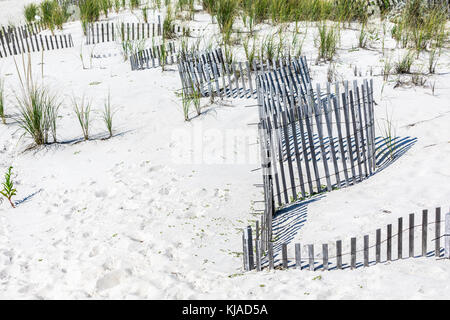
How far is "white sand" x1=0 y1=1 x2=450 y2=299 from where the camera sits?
2998 millimetres

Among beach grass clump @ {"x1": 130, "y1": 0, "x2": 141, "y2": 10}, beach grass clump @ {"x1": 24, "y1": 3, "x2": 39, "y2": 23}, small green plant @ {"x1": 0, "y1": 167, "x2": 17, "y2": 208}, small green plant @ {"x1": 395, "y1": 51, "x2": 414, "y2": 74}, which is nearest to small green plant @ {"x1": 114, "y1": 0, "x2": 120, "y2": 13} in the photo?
beach grass clump @ {"x1": 130, "y1": 0, "x2": 141, "y2": 10}

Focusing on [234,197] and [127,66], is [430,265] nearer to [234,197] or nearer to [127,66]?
[234,197]

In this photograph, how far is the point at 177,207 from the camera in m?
4.33

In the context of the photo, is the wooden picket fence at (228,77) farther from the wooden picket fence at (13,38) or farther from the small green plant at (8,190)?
the wooden picket fence at (13,38)

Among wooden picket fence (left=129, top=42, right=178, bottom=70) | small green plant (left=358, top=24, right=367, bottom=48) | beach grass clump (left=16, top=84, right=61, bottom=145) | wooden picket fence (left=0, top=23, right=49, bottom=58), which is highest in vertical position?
wooden picket fence (left=0, top=23, right=49, bottom=58)

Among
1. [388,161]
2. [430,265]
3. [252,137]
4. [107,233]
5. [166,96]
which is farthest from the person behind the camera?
[166,96]

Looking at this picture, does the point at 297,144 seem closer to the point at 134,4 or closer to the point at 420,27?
the point at 420,27

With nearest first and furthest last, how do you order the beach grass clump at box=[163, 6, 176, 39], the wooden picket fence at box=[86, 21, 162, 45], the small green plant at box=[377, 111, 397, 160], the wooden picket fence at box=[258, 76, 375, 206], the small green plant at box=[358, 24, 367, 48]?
the wooden picket fence at box=[258, 76, 375, 206], the small green plant at box=[377, 111, 397, 160], the small green plant at box=[358, 24, 367, 48], the beach grass clump at box=[163, 6, 176, 39], the wooden picket fence at box=[86, 21, 162, 45]

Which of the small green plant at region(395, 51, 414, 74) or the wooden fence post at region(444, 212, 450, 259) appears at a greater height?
the small green plant at region(395, 51, 414, 74)

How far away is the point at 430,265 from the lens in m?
2.88

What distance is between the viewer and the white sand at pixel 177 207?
3.00 metres

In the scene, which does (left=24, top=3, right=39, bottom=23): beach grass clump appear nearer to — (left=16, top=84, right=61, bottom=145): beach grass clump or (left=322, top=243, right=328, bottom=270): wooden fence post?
(left=16, top=84, right=61, bottom=145): beach grass clump
